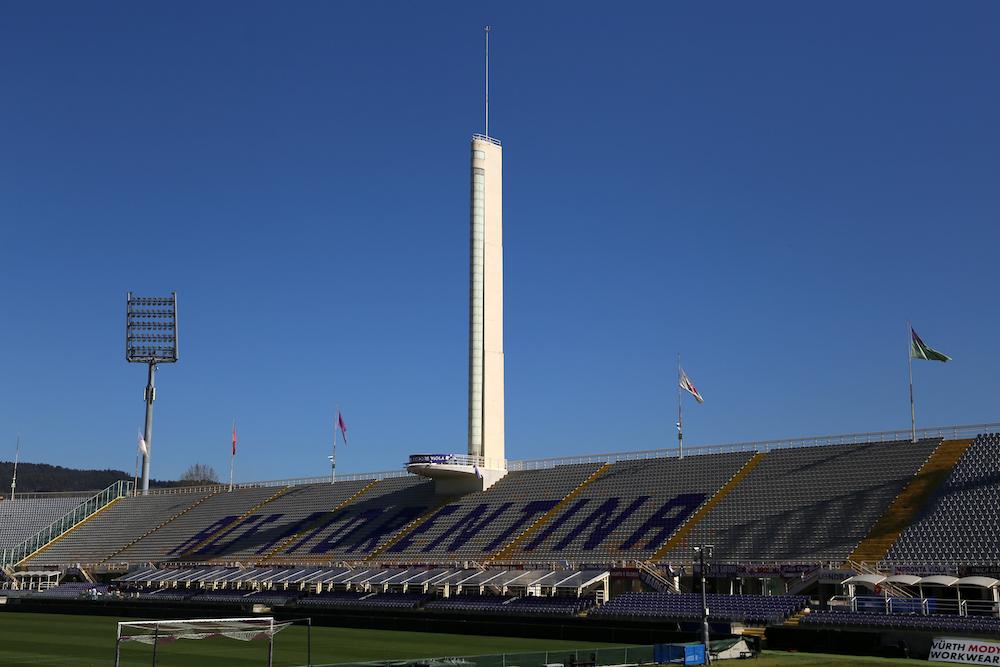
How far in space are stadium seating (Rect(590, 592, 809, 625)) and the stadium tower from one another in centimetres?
2448

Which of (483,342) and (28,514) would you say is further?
(28,514)

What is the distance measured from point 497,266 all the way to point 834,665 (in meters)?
46.7

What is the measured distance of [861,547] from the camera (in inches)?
2101

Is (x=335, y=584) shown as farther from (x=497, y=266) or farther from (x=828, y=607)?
(x=828, y=607)

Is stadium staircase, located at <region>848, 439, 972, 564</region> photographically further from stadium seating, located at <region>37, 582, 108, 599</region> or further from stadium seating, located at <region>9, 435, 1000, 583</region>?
stadium seating, located at <region>37, 582, 108, 599</region>

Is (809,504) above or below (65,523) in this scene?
above

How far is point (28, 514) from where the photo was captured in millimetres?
104188

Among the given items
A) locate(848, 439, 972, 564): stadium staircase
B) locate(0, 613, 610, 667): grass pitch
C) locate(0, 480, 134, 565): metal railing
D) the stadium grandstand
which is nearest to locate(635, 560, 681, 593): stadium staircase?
the stadium grandstand

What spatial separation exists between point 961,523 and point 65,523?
78848 mm

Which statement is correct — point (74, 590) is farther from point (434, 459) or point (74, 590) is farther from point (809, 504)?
point (809, 504)

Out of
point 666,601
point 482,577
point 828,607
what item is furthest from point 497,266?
point 828,607

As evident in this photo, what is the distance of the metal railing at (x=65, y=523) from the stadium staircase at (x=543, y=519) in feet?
164

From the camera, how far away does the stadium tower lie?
256ft

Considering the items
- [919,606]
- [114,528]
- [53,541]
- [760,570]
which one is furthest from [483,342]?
[53,541]
